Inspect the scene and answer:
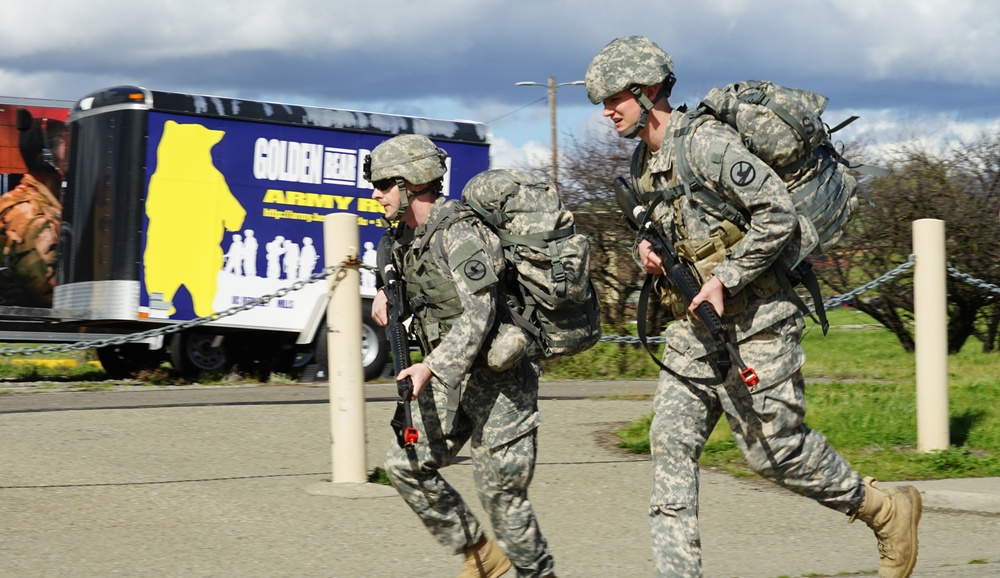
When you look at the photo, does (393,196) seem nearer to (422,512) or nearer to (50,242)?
(422,512)

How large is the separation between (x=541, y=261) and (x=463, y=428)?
0.68m

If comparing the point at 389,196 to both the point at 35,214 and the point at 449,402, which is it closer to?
the point at 449,402

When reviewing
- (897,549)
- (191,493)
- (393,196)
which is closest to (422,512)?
(393,196)

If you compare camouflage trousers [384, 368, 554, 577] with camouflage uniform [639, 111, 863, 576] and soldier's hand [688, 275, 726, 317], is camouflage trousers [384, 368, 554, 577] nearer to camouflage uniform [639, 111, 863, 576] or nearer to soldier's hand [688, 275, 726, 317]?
camouflage uniform [639, 111, 863, 576]

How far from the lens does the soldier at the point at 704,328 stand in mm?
4449

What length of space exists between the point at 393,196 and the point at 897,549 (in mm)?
2257

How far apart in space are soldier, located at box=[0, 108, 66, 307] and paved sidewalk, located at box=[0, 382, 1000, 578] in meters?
5.69

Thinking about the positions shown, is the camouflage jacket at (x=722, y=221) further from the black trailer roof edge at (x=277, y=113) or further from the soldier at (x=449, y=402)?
the black trailer roof edge at (x=277, y=113)

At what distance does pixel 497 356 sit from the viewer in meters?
4.49

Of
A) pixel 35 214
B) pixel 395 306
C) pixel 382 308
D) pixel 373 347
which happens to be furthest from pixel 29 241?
pixel 395 306

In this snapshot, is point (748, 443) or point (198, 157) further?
point (198, 157)

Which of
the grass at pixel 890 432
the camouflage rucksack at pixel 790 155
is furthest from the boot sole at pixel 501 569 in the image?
the grass at pixel 890 432

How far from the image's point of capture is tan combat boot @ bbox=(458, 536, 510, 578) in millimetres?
4816

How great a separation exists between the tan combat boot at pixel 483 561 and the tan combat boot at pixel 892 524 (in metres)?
1.31
